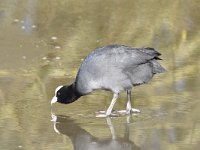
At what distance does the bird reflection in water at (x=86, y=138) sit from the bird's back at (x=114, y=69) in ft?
1.47

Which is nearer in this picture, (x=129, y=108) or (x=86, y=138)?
(x=86, y=138)

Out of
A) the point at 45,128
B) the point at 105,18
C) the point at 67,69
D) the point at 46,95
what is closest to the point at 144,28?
the point at 105,18

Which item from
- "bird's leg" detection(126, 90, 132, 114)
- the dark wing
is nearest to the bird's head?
the dark wing

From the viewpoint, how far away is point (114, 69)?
8.45m

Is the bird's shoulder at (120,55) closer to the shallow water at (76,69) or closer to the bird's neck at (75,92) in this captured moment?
the bird's neck at (75,92)

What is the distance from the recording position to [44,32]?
457 inches

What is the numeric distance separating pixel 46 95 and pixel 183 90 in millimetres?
1591

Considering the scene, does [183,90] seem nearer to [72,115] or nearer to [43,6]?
[72,115]

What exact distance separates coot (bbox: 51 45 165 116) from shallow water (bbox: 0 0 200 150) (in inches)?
7.4

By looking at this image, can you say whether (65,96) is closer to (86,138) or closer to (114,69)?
(114,69)

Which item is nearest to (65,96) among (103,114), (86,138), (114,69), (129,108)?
(103,114)

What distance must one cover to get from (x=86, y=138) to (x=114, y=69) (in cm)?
114

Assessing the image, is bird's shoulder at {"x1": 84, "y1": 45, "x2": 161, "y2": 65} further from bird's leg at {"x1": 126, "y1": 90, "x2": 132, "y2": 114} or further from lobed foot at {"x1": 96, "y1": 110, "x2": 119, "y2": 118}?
lobed foot at {"x1": 96, "y1": 110, "x2": 119, "y2": 118}

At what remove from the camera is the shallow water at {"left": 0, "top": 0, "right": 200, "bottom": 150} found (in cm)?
758
